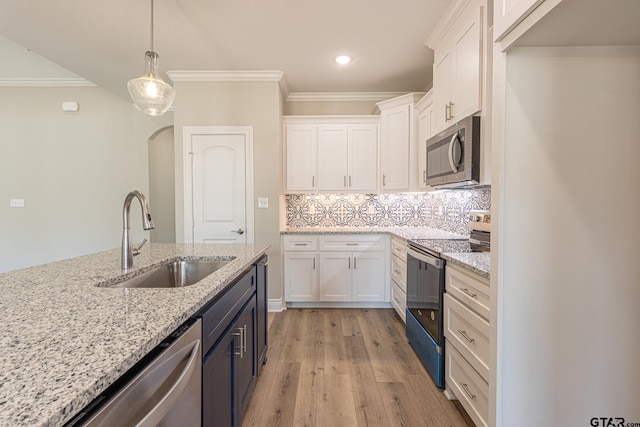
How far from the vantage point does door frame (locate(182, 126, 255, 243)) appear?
327 centimetres

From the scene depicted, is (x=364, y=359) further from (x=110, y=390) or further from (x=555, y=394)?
(x=110, y=390)

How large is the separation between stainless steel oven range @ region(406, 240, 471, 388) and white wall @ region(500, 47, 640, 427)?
2.16 ft

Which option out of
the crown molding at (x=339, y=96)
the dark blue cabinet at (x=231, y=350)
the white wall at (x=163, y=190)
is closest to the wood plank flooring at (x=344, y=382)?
the dark blue cabinet at (x=231, y=350)

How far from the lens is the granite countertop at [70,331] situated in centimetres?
46

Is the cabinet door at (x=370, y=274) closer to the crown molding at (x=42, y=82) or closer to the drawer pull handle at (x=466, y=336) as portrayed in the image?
the drawer pull handle at (x=466, y=336)

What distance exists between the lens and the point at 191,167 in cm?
328

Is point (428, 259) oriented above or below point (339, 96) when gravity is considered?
below

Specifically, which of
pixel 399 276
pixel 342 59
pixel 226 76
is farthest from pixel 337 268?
pixel 226 76

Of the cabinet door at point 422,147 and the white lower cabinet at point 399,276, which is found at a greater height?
the cabinet door at point 422,147

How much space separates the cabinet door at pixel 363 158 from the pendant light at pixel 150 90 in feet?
7.01

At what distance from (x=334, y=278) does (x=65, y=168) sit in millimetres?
4054

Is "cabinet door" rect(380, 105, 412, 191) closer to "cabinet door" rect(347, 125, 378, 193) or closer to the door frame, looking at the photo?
"cabinet door" rect(347, 125, 378, 193)

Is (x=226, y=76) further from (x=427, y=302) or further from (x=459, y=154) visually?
(x=427, y=302)

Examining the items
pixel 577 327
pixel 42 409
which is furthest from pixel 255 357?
pixel 577 327
